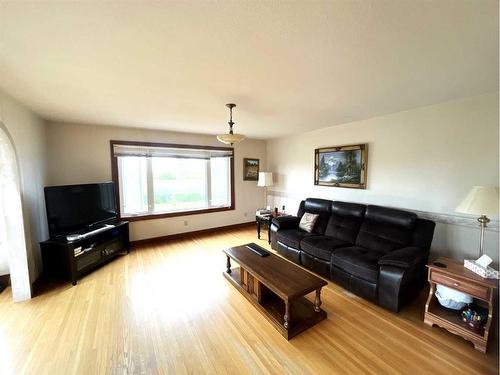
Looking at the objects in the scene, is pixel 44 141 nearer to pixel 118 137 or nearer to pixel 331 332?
pixel 118 137

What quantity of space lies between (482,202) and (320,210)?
2022 millimetres

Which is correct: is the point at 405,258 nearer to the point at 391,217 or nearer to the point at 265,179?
the point at 391,217

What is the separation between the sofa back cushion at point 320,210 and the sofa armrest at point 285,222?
34 cm

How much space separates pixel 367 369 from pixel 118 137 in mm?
4586

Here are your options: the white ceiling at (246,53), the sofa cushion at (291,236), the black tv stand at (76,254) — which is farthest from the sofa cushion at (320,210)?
the black tv stand at (76,254)

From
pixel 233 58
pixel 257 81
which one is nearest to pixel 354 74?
pixel 257 81

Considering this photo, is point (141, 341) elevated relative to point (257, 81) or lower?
lower

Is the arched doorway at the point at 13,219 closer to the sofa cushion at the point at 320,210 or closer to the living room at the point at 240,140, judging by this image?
the living room at the point at 240,140

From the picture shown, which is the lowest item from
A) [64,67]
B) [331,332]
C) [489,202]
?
[331,332]

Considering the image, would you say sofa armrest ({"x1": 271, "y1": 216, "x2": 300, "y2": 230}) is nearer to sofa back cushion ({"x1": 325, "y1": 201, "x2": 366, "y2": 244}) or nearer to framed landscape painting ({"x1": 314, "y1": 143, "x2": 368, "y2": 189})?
sofa back cushion ({"x1": 325, "y1": 201, "x2": 366, "y2": 244})

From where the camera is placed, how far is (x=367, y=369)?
1.55 metres

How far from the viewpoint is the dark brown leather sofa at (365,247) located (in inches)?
84.8

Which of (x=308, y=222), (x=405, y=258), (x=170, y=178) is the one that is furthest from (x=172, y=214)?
(x=405, y=258)

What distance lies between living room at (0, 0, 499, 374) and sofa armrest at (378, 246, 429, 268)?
0.06 feet
